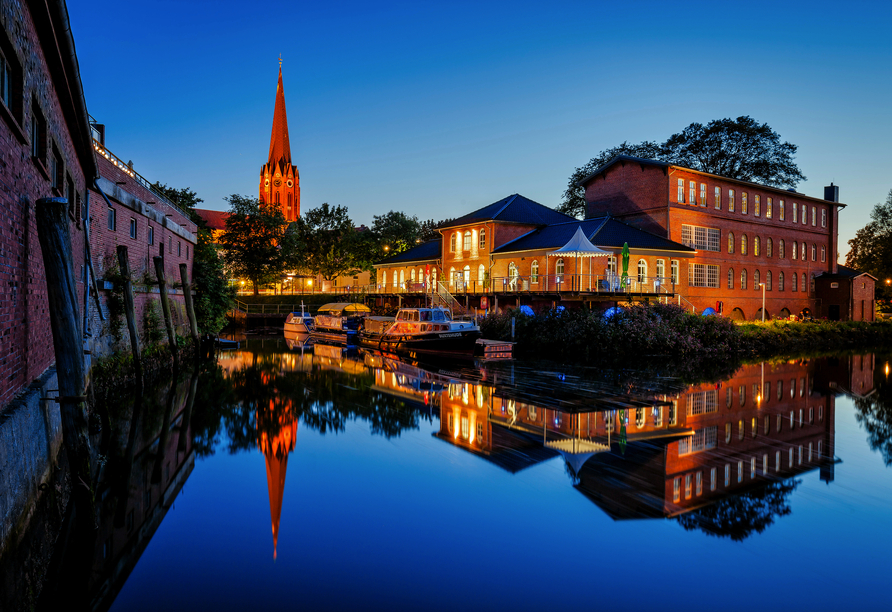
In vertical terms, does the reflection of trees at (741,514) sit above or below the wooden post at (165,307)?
below

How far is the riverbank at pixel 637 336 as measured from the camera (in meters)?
28.5

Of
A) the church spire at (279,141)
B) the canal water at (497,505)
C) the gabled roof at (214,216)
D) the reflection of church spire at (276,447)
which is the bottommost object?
the reflection of church spire at (276,447)

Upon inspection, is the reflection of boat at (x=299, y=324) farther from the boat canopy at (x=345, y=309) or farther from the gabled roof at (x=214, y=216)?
the gabled roof at (x=214, y=216)

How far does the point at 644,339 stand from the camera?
2831 cm

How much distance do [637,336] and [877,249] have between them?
2212 inches

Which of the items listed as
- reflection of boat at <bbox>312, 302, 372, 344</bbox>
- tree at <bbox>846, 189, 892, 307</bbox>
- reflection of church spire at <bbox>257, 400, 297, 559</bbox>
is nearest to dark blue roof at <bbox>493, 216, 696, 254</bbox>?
reflection of boat at <bbox>312, 302, 372, 344</bbox>

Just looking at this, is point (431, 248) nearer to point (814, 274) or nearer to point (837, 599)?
point (814, 274)

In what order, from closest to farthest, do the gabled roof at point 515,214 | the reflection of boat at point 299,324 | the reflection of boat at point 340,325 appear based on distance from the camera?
the reflection of boat at point 340,325 < the gabled roof at point 515,214 < the reflection of boat at point 299,324

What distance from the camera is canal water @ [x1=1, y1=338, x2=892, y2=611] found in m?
5.72

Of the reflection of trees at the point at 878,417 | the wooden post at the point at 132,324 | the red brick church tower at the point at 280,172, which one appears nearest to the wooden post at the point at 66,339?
the wooden post at the point at 132,324

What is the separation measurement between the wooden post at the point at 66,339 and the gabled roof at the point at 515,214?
36.1 meters

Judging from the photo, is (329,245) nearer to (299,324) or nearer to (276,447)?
(299,324)

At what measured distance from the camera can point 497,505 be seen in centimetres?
789

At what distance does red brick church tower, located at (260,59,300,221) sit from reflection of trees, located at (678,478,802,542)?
100 m
